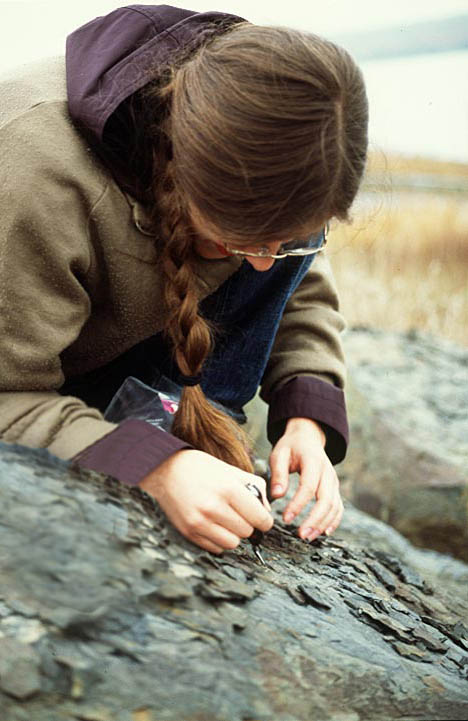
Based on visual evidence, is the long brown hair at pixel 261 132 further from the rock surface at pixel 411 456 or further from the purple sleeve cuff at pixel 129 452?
the rock surface at pixel 411 456

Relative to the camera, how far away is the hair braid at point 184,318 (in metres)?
1.40

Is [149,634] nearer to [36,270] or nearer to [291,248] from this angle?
[36,270]

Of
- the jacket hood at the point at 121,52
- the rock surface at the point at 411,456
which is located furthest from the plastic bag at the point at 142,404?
the rock surface at the point at 411,456

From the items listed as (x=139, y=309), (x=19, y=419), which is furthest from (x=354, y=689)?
(x=139, y=309)

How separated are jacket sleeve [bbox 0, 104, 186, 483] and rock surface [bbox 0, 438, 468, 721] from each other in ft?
0.71

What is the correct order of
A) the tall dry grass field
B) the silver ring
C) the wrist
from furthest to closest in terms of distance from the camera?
the tall dry grass field < the wrist < the silver ring

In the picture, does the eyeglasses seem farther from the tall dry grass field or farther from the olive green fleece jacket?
the tall dry grass field

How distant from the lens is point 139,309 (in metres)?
1.56

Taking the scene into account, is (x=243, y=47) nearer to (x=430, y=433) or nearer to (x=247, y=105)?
(x=247, y=105)

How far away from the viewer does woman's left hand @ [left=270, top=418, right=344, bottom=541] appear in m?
1.55

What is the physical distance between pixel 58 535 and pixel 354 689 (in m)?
0.45

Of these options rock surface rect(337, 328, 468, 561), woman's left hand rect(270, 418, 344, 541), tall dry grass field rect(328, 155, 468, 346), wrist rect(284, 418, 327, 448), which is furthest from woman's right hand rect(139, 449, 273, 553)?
tall dry grass field rect(328, 155, 468, 346)

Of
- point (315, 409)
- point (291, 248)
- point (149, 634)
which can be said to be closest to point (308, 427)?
point (315, 409)

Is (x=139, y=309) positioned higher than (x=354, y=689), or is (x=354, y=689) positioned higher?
(x=139, y=309)
